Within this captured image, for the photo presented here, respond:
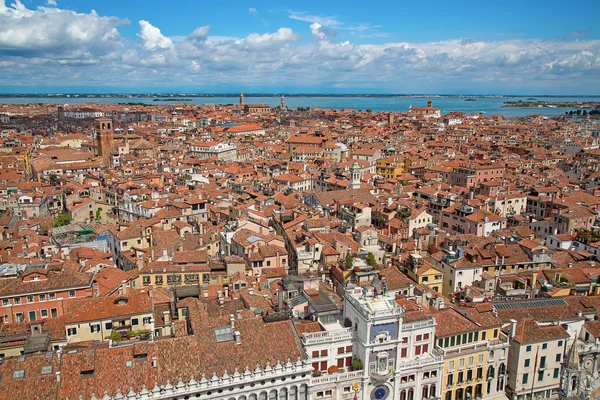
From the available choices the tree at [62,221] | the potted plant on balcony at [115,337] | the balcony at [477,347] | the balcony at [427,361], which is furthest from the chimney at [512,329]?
the tree at [62,221]

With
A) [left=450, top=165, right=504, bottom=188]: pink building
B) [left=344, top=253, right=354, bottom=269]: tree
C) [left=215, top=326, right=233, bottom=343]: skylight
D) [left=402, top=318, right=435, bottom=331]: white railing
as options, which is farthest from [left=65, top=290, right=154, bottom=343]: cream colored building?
[left=450, top=165, right=504, bottom=188]: pink building

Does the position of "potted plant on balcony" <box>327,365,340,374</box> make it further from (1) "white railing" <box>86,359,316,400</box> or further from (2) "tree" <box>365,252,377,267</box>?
(2) "tree" <box>365,252,377,267</box>

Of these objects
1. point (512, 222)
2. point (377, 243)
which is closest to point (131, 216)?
point (377, 243)

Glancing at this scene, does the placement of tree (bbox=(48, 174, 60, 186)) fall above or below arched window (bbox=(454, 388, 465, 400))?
above

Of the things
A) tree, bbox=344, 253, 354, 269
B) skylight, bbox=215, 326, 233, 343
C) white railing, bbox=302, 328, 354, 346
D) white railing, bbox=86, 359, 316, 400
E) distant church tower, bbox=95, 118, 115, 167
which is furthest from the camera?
distant church tower, bbox=95, 118, 115, 167

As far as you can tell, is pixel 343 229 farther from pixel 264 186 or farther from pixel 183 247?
pixel 264 186

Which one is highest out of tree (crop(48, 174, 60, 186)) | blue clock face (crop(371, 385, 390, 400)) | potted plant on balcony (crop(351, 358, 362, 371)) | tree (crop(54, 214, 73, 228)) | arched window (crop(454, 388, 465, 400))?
potted plant on balcony (crop(351, 358, 362, 371))

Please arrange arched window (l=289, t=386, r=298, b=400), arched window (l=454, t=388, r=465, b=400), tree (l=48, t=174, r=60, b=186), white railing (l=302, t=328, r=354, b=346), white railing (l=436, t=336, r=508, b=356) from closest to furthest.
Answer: arched window (l=289, t=386, r=298, b=400), white railing (l=302, t=328, r=354, b=346), white railing (l=436, t=336, r=508, b=356), arched window (l=454, t=388, r=465, b=400), tree (l=48, t=174, r=60, b=186)

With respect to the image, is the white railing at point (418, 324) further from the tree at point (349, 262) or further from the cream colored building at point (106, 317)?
the cream colored building at point (106, 317)

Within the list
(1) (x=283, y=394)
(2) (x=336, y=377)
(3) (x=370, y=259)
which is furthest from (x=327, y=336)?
(3) (x=370, y=259)
